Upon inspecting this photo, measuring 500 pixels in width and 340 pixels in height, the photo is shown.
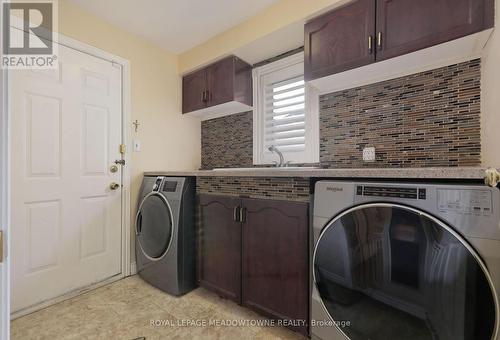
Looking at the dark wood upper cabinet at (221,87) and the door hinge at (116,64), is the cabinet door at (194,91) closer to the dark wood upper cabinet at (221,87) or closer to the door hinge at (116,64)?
the dark wood upper cabinet at (221,87)

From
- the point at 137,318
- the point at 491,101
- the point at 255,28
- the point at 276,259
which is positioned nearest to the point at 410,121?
the point at 491,101

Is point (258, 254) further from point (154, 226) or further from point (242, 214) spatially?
point (154, 226)

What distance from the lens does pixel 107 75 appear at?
210cm

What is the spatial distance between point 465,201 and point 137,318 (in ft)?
6.26

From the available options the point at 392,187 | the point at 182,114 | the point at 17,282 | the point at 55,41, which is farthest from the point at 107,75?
the point at 392,187

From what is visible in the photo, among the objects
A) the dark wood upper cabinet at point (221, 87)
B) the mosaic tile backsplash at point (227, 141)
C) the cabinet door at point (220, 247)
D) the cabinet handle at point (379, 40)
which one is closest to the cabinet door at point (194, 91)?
the dark wood upper cabinet at point (221, 87)

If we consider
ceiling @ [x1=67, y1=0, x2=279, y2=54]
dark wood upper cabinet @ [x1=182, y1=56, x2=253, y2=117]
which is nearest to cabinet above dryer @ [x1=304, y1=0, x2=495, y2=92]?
ceiling @ [x1=67, y1=0, x2=279, y2=54]

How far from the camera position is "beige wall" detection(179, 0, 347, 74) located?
1676 mm

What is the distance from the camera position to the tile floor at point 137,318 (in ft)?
4.61

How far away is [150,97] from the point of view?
2.42 meters

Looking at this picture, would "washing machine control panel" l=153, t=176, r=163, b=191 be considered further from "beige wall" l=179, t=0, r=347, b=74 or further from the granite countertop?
"beige wall" l=179, t=0, r=347, b=74

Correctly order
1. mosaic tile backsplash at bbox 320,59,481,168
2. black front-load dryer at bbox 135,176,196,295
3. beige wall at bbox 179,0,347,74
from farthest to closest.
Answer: black front-load dryer at bbox 135,176,196,295 < beige wall at bbox 179,0,347,74 < mosaic tile backsplash at bbox 320,59,481,168

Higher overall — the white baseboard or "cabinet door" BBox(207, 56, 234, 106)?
"cabinet door" BBox(207, 56, 234, 106)

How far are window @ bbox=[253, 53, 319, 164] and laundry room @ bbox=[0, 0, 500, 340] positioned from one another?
0.06ft
